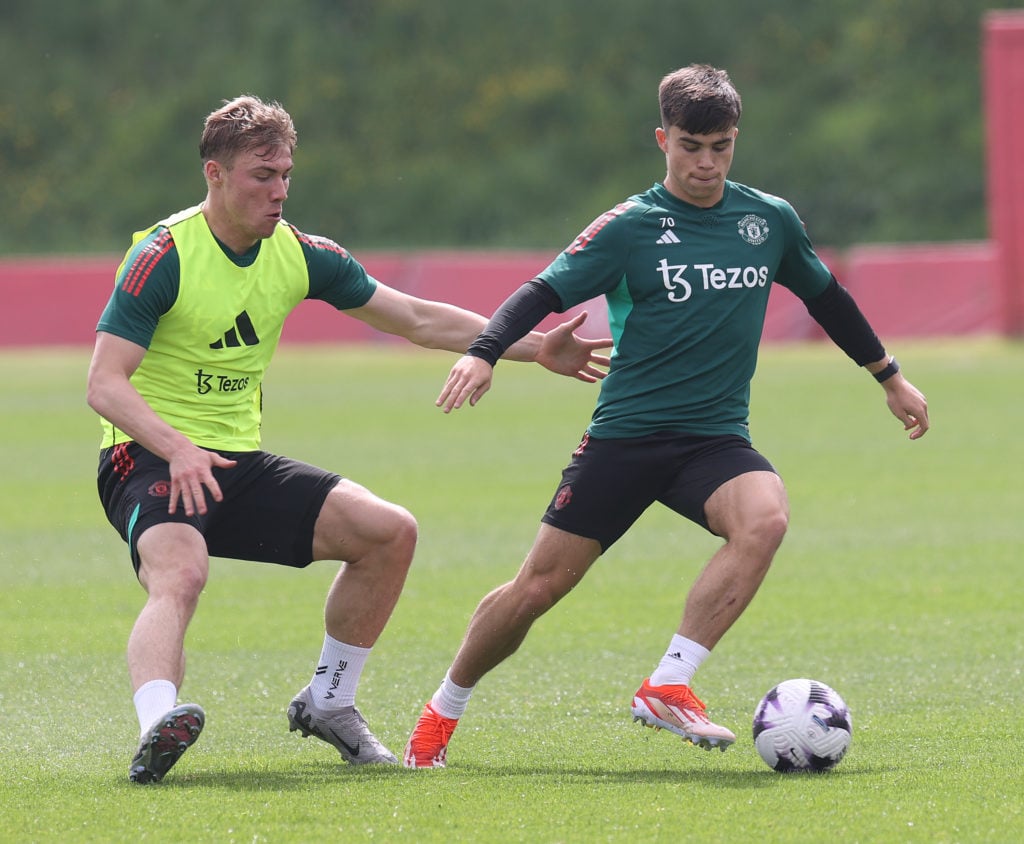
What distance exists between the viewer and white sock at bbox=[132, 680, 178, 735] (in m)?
5.46

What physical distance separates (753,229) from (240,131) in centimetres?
175

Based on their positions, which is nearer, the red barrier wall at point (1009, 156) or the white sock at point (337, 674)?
the white sock at point (337, 674)

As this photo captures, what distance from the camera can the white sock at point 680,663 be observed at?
5.81 meters

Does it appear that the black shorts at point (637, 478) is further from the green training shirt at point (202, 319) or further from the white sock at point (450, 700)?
the green training shirt at point (202, 319)

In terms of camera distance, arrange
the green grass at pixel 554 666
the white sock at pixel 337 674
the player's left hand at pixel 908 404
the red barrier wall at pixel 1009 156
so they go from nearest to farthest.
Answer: the green grass at pixel 554 666 → the white sock at pixel 337 674 → the player's left hand at pixel 908 404 → the red barrier wall at pixel 1009 156

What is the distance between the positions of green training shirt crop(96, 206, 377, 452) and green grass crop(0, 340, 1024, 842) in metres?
1.16

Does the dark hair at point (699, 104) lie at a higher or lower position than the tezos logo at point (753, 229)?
higher

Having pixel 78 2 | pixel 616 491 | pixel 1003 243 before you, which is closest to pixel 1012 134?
pixel 1003 243

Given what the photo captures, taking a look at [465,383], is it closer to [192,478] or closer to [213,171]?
[192,478]

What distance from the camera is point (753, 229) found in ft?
20.6

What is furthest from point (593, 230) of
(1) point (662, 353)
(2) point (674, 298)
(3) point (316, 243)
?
(3) point (316, 243)

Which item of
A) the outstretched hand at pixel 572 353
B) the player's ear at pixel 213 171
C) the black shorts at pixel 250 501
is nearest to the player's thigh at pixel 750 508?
the outstretched hand at pixel 572 353

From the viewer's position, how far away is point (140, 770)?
5527 millimetres

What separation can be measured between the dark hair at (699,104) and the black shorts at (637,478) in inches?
40.5
